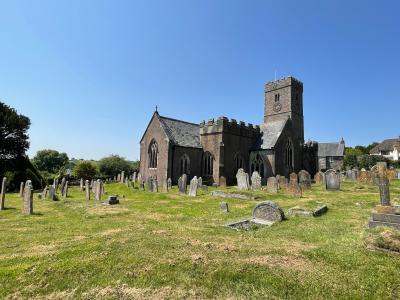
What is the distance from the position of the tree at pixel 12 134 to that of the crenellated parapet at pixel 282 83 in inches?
1451

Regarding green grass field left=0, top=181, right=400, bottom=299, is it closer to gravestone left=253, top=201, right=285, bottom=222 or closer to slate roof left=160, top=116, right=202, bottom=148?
gravestone left=253, top=201, right=285, bottom=222

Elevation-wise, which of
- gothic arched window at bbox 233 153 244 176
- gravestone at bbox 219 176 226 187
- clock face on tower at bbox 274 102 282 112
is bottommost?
gravestone at bbox 219 176 226 187

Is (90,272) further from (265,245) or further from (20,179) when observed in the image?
(20,179)

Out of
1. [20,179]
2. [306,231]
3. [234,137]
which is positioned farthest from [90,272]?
[20,179]

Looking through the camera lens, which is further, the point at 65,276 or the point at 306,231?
the point at 306,231

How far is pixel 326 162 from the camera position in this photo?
61.0 meters

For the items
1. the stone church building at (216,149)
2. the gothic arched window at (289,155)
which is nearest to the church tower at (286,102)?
the gothic arched window at (289,155)

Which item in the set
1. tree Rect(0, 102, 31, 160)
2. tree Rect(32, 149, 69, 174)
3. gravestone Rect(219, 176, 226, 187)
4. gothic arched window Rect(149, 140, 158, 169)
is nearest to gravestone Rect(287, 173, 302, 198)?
gravestone Rect(219, 176, 226, 187)

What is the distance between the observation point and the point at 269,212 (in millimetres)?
9531

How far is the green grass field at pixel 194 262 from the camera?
4.27 m

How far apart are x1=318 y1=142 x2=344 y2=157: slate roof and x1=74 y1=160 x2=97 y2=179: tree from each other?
169 feet

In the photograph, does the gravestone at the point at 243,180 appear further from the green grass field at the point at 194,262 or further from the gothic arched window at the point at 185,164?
the green grass field at the point at 194,262

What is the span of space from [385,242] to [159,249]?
17.4 feet

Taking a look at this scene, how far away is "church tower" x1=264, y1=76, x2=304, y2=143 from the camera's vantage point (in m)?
40.8
